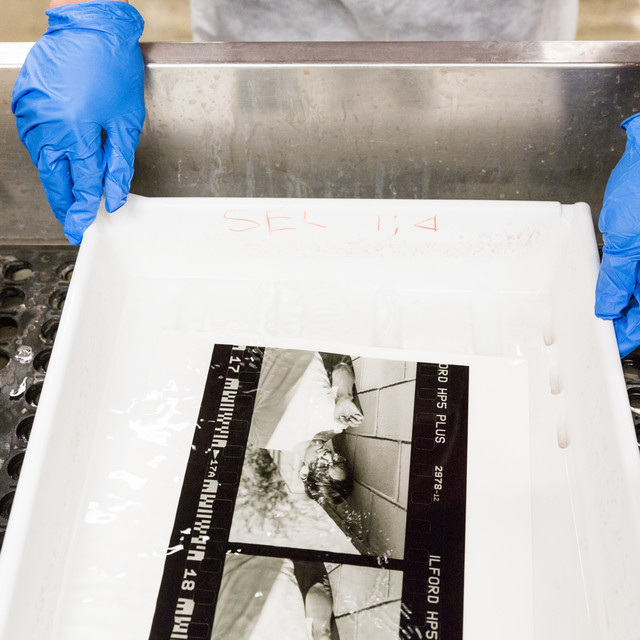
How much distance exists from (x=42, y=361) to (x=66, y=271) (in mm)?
155

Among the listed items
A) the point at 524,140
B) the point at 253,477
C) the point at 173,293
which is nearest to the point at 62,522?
the point at 253,477

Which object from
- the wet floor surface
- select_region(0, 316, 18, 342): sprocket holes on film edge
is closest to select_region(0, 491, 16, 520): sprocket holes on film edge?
select_region(0, 316, 18, 342): sprocket holes on film edge

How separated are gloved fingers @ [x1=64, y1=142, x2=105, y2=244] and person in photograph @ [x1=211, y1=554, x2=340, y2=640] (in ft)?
1.39

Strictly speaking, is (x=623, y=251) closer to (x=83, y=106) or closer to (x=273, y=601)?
(x=273, y=601)

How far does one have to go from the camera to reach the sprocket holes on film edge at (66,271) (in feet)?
2.85

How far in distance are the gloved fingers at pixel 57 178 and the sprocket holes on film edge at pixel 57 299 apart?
0.11 meters

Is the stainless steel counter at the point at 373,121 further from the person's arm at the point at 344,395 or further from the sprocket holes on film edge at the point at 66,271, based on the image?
the person's arm at the point at 344,395

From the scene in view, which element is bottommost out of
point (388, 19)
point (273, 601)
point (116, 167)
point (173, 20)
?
point (273, 601)

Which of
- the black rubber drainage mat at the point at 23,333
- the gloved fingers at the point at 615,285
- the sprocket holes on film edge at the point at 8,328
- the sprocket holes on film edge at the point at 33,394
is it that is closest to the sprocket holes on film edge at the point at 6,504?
the black rubber drainage mat at the point at 23,333

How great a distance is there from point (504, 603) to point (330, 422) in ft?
0.79

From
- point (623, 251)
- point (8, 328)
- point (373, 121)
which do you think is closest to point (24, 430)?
point (8, 328)

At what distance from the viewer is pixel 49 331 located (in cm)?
80

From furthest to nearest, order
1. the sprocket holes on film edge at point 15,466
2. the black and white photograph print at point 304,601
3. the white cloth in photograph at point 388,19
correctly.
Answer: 1. the white cloth in photograph at point 388,19
2. the sprocket holes on film edge at point 15,466
3. the black and white photograph print at point 304,601

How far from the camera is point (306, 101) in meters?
0.83
